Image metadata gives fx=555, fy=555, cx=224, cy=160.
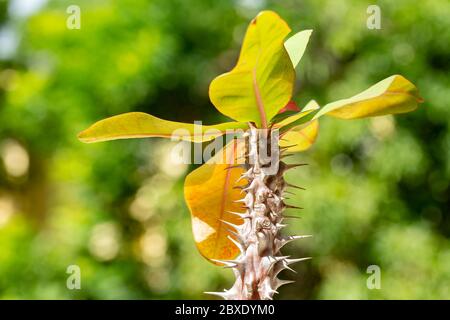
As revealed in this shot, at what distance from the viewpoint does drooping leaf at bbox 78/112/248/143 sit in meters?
0.29

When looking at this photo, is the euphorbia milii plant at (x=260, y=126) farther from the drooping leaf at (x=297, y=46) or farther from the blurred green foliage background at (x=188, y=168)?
the blurred green foliage background at (x=188, y=168)

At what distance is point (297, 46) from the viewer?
32 centimetres

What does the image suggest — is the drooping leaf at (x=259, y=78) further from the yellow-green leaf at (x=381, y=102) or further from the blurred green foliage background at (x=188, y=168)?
the blurred green foliage background at (x=188, y=168)

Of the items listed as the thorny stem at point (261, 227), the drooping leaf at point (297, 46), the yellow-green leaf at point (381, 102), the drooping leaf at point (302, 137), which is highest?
the drooping leaf at point (297, 46)

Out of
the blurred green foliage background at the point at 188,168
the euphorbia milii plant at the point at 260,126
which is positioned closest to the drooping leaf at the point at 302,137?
the euphorbia milii plant at the point at 260,126

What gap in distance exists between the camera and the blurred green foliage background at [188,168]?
84.0 inches

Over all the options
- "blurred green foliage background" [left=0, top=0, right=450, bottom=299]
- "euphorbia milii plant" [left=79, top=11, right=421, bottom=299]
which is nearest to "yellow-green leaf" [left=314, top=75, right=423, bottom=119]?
"euphorbia milii plant" [left=79, top=11, right=421, bottom=299]

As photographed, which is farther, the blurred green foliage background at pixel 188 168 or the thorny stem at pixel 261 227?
the blurred green foliage background at pixel 188 168

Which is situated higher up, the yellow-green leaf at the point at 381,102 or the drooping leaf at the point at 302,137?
the yellow-green leaf at the point at 381,102

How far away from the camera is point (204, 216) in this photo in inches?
13.5

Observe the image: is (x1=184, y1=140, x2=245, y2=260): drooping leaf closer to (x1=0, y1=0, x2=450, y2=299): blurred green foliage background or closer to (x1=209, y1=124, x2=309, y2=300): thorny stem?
A: (x1=209, y1=124, x2=309, y2=300): thorny stem

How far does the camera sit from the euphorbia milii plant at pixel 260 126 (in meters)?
0.28

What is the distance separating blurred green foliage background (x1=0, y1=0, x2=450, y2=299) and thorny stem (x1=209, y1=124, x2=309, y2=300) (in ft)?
6.08
